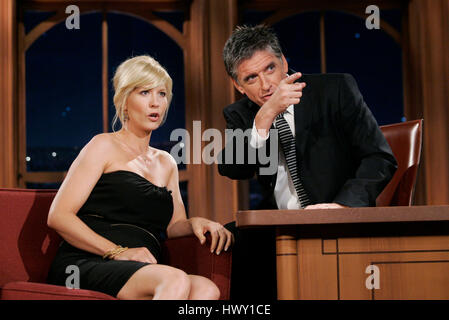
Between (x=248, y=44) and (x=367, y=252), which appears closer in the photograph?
(x=367, y=252)

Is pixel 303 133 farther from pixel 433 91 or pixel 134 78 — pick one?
pixel 433 91

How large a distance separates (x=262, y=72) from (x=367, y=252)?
1.09m

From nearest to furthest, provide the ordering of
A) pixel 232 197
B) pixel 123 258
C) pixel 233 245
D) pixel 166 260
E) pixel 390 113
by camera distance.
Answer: pixel 123 258 → pixel 233 245 → pixel 166 260 → pixel 232 197 → pixel 390 113

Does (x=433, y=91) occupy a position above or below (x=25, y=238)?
above

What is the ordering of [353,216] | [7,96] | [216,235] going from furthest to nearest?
1. [7,96]
2. [216,235]
3. [353,216]

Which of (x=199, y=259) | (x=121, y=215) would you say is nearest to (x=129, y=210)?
(x=121, y=215)

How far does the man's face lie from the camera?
243cm

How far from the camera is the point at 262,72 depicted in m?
2.43

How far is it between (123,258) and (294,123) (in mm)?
887

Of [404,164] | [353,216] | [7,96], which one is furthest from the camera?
[7,96]
